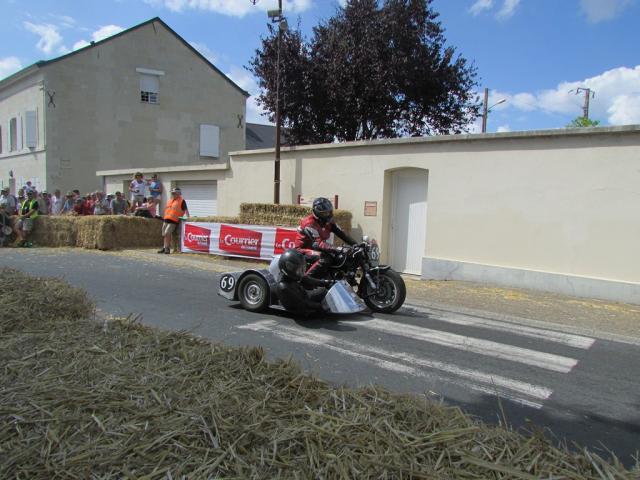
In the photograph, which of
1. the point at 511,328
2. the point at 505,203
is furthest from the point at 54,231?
the point at 511,328

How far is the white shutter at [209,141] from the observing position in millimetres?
30047

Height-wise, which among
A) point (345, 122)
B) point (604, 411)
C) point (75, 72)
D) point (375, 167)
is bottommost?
point (604, 411)

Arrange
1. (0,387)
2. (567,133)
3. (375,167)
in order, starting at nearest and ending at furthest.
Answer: (0,387)
(567,133)
(375,167)

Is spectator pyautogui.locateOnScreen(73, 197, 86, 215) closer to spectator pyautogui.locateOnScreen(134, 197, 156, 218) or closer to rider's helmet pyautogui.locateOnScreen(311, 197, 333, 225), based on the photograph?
spectator pyautogui.locateOnScreen(134, 197, 156, 218)

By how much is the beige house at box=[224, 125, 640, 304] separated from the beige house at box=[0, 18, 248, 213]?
14.1m

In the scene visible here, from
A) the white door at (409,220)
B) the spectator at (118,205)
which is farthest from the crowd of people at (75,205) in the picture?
the white door at (409,220)

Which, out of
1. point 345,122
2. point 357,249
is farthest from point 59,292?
point 345,122

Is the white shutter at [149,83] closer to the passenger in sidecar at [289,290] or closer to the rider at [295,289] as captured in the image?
the passenger in sidecar at [289,290]

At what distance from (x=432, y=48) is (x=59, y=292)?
2197cm

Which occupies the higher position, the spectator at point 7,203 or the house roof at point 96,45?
the house roof at point 96,45

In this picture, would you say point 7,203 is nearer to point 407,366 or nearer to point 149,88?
point 149,88

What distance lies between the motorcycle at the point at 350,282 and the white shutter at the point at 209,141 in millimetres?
24229

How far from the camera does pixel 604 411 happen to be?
3971 millimetres

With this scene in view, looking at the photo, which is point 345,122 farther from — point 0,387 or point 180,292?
point 0,387
